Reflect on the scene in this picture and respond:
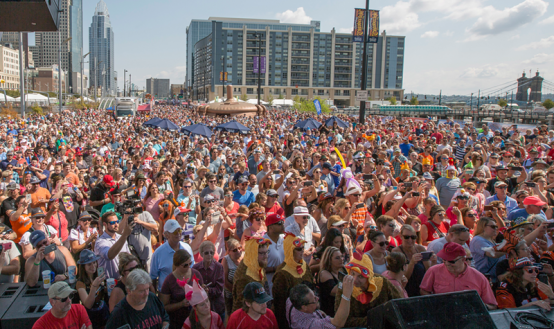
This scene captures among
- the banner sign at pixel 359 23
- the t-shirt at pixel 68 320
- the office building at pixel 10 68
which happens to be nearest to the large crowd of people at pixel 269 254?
the t-shirt at pixel 68 320

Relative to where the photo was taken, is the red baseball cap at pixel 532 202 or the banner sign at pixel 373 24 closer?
the red baseball cap at pixel 532 202

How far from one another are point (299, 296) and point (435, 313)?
109 cm

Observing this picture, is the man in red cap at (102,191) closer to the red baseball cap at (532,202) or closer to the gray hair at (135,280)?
the gray hair at (135,280)

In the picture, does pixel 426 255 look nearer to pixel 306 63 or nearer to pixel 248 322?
pixel 248 322

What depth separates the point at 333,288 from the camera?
3682 millimetres

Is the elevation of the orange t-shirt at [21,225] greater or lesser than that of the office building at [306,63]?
lesser

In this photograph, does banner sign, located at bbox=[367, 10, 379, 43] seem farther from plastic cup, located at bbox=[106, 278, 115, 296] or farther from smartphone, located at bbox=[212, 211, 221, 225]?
plastic cup, located at bbox=[106, 278, 115, 296]

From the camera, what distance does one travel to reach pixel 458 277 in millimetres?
3732

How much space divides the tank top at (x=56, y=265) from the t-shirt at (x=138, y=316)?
4.52 feet

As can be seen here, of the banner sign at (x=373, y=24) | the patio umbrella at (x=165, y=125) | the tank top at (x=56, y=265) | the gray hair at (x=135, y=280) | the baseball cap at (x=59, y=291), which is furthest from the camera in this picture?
the patio umbrella at (x=165, y=125)

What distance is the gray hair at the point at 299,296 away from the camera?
3255 mm

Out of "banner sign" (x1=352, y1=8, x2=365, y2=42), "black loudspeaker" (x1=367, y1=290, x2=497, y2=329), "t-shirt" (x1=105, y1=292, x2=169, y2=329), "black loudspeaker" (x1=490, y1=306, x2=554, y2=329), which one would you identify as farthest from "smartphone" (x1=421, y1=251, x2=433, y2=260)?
"banner sign" (x1=352, y1=8, x2=365, y2=42)

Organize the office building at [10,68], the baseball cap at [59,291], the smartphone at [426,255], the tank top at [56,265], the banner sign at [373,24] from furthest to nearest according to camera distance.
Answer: the office building at [10,68], the banner sign at [373,24], the tank top at [56,265], the smartphone at [426,255], the baseball cap at [59,291]

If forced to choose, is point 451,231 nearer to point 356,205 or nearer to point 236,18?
point 356,205
